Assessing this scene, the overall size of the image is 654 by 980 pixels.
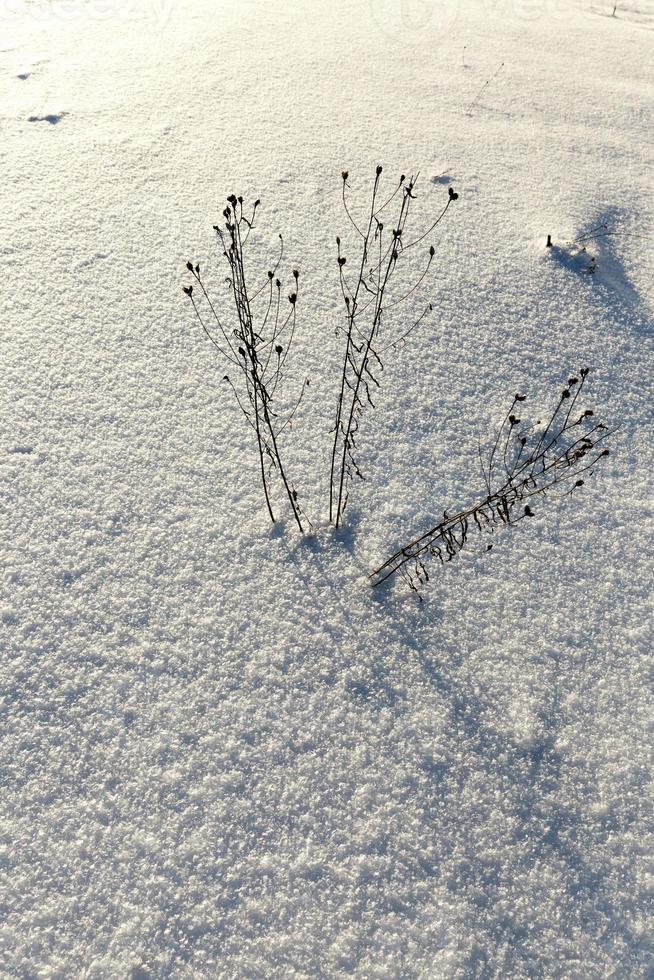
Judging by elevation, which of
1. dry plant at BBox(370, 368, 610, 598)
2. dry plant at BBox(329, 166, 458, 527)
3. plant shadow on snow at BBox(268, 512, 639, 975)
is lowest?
plant shadow on snow at BBox(268, 512, 639, 975)

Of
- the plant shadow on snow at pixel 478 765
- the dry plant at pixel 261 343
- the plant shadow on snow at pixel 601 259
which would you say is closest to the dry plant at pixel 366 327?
the dry plant at pixel 261 343

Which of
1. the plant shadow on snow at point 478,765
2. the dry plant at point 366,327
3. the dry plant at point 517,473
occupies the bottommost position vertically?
the plant shadow on snow at point 478,765

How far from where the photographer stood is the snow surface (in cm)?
113

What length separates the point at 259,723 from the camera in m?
1.33

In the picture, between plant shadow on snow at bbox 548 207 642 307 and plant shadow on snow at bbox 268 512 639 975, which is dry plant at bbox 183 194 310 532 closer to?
plant shadow on snow at bbox 268 512 639 975

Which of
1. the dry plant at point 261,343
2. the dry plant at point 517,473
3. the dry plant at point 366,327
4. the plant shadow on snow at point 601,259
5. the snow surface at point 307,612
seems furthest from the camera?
the plant shadow on snow at point 601,259

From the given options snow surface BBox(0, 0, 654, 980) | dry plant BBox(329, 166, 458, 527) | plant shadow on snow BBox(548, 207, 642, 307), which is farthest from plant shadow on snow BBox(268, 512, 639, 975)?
plant shadow on snow BBox(548, 207, 642, 307)

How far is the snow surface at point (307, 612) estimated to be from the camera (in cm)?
113

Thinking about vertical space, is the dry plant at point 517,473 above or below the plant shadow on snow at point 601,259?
below

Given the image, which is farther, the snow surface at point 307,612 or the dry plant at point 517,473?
the dry plant at point 517,473

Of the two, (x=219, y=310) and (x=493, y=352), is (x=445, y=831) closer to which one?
(x=493, y=352)

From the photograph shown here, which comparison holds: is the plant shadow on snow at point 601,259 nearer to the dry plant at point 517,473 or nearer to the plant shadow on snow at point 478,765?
the dry plant at point 517,473


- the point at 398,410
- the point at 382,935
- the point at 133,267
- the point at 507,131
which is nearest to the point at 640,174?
the point at 507,131

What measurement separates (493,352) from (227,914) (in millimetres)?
1781
